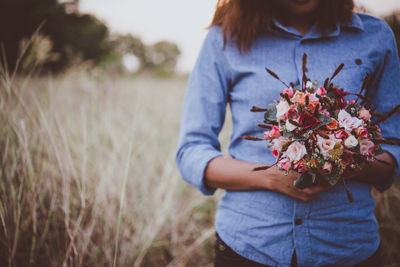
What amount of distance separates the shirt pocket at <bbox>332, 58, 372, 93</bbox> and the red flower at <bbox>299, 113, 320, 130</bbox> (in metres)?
0.33

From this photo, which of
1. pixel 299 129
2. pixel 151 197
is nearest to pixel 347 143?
pixel 299 129

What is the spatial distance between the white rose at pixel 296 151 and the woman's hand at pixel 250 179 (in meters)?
0.17

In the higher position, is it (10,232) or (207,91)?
(207,91)

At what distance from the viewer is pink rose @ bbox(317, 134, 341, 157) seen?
0.59 m

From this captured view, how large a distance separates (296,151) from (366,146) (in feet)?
0.70

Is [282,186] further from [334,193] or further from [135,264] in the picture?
[135,264]

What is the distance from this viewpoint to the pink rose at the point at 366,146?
2.05 ft

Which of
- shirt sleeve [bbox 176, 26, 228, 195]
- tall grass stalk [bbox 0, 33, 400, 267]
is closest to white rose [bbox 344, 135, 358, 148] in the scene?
shirt sleeve [bbox 176, 26, 228, 195]

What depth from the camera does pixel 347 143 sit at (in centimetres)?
59

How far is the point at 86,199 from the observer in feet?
4.87

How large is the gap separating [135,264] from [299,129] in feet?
5.10

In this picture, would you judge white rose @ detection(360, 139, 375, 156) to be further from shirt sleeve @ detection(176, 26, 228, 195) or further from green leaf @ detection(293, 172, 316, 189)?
shirt sleeve @ detection(176, 26, 228, 195)

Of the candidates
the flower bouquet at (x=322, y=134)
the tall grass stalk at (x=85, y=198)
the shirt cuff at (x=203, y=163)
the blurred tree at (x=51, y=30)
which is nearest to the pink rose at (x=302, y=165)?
the flower bouquet at (x=322, y=134)

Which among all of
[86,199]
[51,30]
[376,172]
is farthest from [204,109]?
[51,30]
